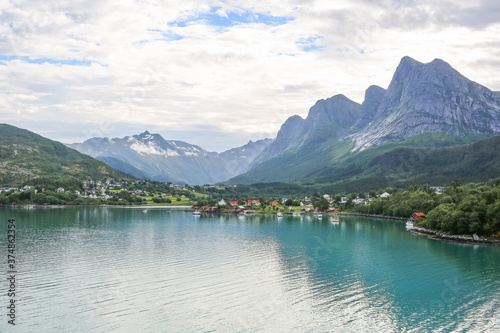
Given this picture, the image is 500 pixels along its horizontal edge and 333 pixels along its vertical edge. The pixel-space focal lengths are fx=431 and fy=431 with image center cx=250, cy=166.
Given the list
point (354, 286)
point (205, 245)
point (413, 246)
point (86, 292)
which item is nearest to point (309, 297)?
point (354, 286)

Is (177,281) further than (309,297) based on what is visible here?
Yes

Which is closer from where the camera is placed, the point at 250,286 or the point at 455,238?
the point at 250,286

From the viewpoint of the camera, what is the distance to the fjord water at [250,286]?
121 feet

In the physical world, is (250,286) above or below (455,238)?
below

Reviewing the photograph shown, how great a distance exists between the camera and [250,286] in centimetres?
4847

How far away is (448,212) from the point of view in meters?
95.8

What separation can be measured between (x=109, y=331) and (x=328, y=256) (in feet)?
144

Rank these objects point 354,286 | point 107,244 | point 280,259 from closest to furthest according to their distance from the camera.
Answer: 1. point 354,286
2. point 280,259
3. point 107,244

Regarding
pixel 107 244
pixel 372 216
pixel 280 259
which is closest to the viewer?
pixel 280 259

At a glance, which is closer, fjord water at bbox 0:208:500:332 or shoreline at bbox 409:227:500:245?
fjord water at bbox 0:208:500:332

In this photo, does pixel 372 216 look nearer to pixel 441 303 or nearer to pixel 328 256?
pixel 328 256

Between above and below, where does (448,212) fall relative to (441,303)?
above

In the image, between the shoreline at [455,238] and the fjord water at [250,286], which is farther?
the shoreline at [455,238]

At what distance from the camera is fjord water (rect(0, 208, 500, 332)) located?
36875 mm
